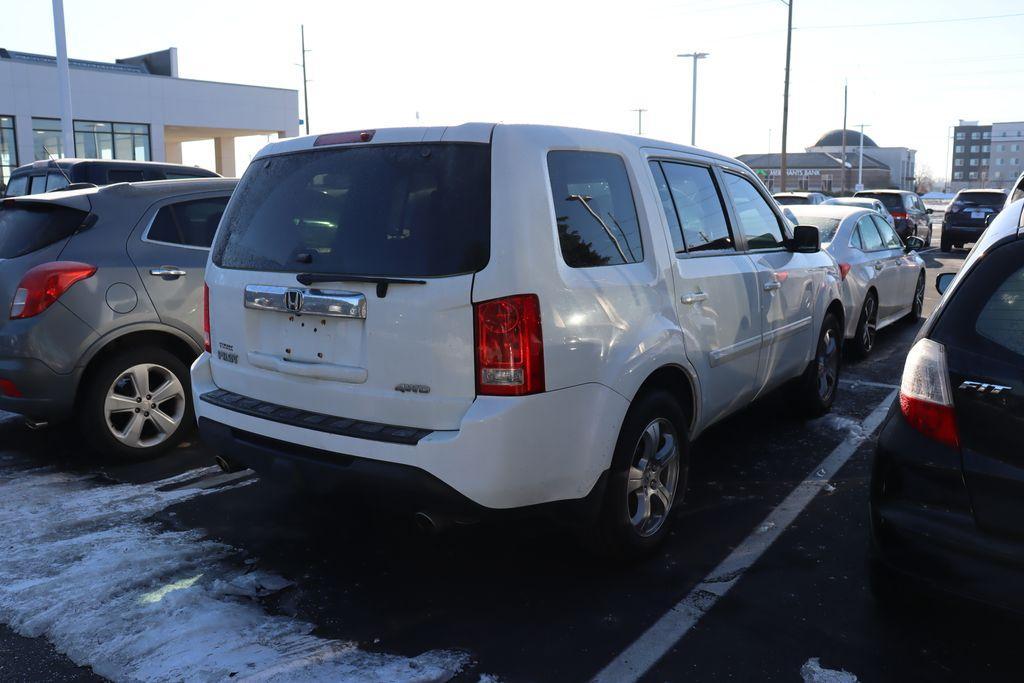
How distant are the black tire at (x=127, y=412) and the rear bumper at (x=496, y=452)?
207 centimetres

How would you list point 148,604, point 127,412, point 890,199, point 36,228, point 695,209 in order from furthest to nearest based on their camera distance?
point 890,199 → point 127,412 → point 36,228 → point 695,209 → point 148,604

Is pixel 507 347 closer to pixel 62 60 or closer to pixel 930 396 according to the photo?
pixel 930 396

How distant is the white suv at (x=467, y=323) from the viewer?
10.4 ft

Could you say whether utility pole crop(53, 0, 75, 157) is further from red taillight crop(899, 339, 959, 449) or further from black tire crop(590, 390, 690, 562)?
red taillight crop(899, 339, 959, 449)

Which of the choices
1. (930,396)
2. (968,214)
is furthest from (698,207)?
(968,214)

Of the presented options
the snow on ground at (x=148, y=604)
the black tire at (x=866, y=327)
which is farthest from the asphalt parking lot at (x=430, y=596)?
the black tire at (x=866, y=327)

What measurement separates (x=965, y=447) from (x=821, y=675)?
93 cm

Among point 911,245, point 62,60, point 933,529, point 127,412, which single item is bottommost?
point 127,412

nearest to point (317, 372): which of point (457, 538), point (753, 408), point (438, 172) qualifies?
point (438, 172)

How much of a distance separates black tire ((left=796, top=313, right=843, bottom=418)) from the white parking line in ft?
2.61

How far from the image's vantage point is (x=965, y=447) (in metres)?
2.86

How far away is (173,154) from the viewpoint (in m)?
48.7

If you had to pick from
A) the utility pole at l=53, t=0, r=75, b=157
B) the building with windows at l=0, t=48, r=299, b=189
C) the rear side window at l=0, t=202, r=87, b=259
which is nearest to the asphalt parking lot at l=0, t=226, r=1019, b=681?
the rear side window at l=0, t=202, r=87, b=259

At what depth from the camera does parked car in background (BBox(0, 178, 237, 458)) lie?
4977 millimetres
